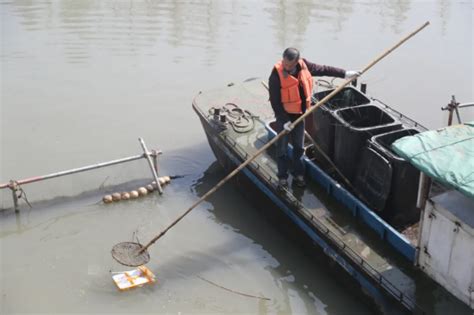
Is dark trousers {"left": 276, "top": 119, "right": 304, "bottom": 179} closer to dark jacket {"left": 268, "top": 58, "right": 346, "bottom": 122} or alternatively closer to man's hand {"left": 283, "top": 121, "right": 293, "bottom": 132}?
dark jacket {"left": 268, "top": 58, "right": 346, "bottom": 122}

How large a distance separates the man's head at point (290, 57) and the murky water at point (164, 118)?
93.8 inches

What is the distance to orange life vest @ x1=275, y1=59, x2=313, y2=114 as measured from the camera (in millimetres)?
6705

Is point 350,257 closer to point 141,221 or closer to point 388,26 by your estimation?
point 141,221

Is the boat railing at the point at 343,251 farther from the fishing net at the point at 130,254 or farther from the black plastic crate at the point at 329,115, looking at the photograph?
the fishing net at the point at 130,254

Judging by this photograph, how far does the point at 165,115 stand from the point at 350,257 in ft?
19.8

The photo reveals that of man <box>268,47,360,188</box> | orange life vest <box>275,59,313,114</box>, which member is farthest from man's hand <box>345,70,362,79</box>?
orange life vest <box>275,59,313,114</box>

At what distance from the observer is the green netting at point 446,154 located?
500cm

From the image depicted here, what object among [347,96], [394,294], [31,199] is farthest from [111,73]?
[394,294]

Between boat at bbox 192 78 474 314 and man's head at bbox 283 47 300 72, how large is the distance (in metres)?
1.00

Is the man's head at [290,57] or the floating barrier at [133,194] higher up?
the man's head at [290,57]

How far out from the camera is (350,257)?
6195 millimetres

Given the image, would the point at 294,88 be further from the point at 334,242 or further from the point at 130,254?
the point at 130,254

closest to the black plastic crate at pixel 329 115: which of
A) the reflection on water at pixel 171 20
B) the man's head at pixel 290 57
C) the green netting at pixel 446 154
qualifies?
the man's head at pixel 290 57

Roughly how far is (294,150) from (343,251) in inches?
60.3
